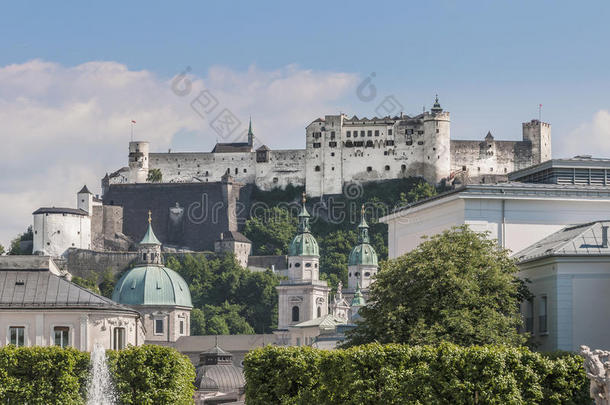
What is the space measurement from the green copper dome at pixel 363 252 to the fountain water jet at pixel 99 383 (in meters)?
135

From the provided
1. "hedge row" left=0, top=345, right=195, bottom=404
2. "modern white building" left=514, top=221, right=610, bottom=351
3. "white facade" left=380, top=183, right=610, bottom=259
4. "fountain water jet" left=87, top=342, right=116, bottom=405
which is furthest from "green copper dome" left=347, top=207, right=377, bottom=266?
"modern white building" left=514, top=221, right=610, bottom=351

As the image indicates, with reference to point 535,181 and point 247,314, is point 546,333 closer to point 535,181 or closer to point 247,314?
point 535,181

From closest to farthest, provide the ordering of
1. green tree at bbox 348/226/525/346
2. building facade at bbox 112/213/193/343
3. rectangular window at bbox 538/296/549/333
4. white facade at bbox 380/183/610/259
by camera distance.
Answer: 1. green tree at bbox 348/226/525/346
2. rectangular window at bbox 538/296/549/333
3. white facade at bbox 380/183/610/259
4. building facade at bbox 112/213/193/343

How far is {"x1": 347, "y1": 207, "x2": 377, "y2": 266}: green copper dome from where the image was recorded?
19200 centimetres

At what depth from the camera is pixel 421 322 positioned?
5353 cm

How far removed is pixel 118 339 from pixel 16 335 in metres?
7.24

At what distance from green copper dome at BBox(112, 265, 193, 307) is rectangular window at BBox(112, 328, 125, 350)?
95.1 metres

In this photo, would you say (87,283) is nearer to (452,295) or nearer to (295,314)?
(295,314)

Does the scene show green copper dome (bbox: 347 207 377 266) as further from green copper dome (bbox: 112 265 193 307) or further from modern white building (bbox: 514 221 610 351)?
modern white building (bbox: 514 221 610 351)

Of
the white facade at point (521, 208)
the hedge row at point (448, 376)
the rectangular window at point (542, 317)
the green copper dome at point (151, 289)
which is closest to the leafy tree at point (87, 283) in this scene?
the green copper dome at point (151, 289)

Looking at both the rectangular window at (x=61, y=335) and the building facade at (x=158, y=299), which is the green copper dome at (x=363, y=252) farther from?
the rectangular window at (x=61, y=335)

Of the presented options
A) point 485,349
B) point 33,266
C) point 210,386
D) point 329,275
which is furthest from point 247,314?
point 485,349

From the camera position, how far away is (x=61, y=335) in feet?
241

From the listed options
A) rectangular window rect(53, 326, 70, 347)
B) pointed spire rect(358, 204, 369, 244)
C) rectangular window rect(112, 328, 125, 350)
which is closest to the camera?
rectangular window rect(53, 326, 70, 347)
